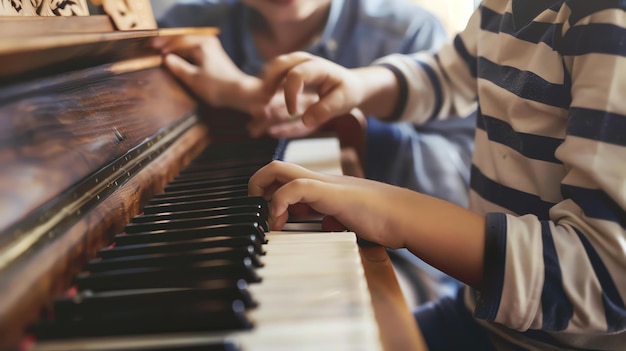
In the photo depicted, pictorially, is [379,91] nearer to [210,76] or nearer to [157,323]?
[210,76]

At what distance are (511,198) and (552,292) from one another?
0.22 m

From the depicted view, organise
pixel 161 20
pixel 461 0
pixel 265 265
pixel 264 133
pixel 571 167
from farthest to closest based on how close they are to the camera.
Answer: pixel 461 0, pixel 161 20, pixel 264 133, pixel 571 167, pixel 265 265

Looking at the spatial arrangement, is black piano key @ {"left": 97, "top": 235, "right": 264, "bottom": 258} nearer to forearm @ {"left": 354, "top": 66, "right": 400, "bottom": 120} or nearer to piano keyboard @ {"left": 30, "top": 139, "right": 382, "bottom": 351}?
piano keyboard @ {"left": 30, "top": 139, "right": 382, "bottom": 351}

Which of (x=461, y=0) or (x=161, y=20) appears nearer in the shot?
(x=161, y=20)

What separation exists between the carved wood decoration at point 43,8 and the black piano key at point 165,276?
0.35m

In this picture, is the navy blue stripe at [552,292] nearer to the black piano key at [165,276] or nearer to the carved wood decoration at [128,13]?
the black piano key at [165,276]

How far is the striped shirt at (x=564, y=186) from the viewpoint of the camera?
545 millimetres

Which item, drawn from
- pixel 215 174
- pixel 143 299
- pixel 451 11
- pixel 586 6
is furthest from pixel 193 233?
pixel 451 11

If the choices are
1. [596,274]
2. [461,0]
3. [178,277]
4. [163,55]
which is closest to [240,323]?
[178,277]

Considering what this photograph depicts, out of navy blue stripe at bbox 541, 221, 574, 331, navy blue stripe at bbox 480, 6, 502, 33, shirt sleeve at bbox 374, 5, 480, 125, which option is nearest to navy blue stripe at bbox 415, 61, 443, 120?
shirt sleeve at bbox 374, 5, 480, 125

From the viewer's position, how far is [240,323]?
0.39m

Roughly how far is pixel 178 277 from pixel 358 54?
1078mm

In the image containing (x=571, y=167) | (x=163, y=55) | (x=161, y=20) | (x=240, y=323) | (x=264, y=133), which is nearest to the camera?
(x=240, y=323)

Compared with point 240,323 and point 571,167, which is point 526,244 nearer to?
point 571,167
